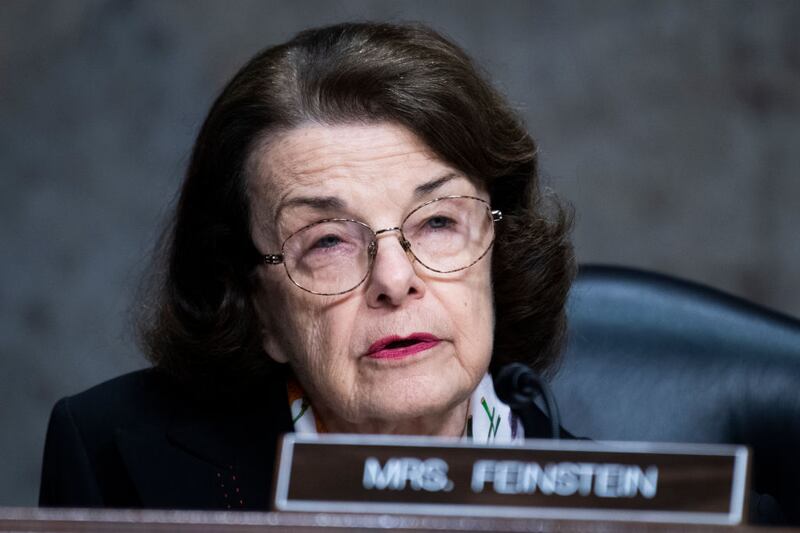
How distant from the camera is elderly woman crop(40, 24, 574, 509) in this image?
5.50ft

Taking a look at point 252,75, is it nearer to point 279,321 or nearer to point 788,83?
point 279,321

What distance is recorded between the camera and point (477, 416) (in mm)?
1904

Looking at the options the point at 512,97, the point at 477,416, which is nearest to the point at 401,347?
the point at 477,416

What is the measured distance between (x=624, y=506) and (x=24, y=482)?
250 centimetres

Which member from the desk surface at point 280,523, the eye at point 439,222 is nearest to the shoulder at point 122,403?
the eye at point 439,222

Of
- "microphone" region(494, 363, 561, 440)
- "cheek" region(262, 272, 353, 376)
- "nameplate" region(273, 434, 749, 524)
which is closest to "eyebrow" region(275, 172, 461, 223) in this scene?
"cheek" region(262, 272, 353, 376)

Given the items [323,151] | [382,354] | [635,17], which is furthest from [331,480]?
[635,17]

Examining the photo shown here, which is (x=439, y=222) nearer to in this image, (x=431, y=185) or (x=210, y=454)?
(x=431, y=185)

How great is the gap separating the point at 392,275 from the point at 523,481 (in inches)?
21.6

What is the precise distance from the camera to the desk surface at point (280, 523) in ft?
3.59

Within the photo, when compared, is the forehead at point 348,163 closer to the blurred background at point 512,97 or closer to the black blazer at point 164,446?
the black blazer at point 164,446

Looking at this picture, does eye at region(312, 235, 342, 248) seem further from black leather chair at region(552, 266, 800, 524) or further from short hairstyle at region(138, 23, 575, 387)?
black leather chair at region(552, 266, 800, 524)

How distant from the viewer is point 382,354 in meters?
1.65

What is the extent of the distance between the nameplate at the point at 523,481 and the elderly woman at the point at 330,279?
0.50 meters
